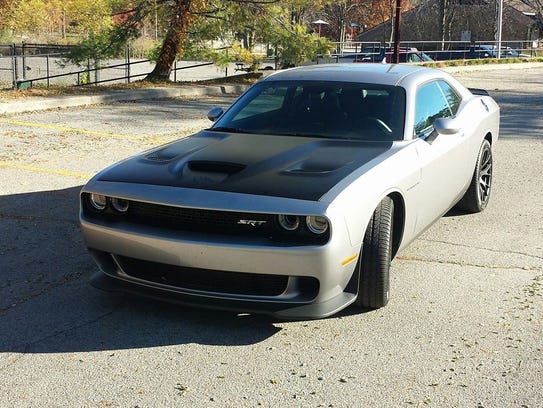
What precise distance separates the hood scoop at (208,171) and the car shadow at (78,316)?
821 mm

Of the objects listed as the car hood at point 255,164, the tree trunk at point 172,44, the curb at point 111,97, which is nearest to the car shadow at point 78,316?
the car hood at point 255,164

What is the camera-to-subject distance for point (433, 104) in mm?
5902

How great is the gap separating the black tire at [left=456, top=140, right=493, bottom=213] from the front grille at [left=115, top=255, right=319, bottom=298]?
10.3 feet

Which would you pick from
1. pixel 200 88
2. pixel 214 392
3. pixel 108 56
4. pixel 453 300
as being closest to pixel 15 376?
pixel 214 392

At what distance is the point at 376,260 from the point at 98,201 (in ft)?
5.56

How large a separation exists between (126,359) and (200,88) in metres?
14.9

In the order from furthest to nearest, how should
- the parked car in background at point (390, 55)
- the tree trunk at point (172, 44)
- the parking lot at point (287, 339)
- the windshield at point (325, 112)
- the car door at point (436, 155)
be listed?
1. the parked car in background at point (390, 55)
2. the tree trunk at point (172, 44)
3. the windshield at point (325, 112)
4. the car door at point (436, 155)
5. the parking lot at point (287, 339)

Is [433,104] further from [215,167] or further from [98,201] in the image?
[98,201]

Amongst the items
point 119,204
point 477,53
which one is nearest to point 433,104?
point 119,204

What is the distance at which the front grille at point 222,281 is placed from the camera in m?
4.01

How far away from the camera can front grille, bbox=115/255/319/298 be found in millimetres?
4008

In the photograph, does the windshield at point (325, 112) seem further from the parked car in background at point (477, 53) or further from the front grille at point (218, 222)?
the parked car in background at point (477, 53)

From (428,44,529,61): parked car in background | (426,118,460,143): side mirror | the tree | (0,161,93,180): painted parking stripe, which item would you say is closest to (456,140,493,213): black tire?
(426,118,460,143): side mirror

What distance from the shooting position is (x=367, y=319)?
4398mm
